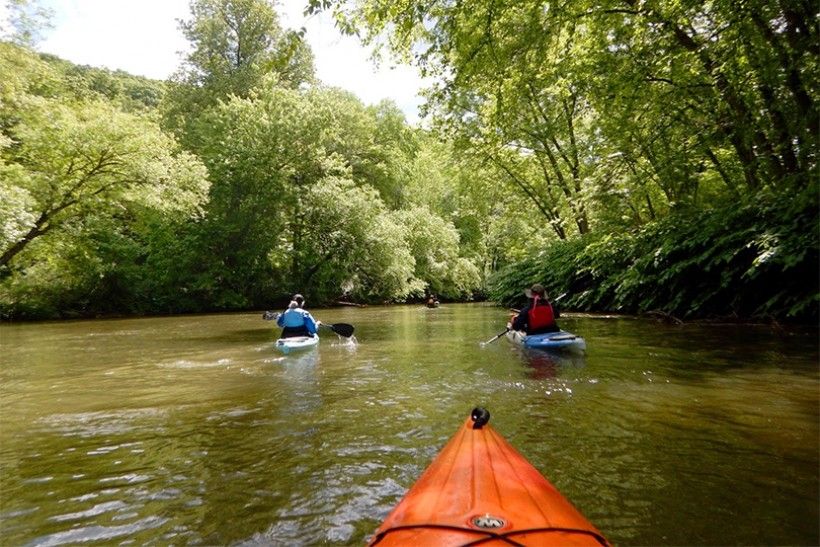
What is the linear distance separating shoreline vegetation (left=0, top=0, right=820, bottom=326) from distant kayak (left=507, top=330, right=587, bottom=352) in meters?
3.32

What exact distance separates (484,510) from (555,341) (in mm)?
7256

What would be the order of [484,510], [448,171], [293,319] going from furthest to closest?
[448,171], [293,319], [484,510]

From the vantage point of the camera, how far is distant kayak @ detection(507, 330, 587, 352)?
884 cm

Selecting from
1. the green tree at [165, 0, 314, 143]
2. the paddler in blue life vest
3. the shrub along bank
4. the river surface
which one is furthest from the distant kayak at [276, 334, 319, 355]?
the green tree at [165, 0, 314, 143]

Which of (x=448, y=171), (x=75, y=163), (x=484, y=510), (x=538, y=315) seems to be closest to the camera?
(x=484, y=510)

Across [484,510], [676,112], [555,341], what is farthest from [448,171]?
[484,510]

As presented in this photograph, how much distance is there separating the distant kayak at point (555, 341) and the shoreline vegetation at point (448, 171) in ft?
10.9

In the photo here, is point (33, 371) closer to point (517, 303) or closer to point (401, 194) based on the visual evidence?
point (517, 303)

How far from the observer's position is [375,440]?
4.43 meters

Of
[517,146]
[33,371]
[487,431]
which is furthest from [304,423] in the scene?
[517,146]

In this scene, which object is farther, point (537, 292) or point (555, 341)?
point (537, 292)

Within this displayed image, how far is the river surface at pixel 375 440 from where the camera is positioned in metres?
2.96

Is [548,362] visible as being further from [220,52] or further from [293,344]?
[220,52]

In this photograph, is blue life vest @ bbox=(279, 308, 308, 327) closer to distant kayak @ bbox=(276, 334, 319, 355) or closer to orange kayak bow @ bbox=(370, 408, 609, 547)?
distant kayak @ bbox=(276, 334, 319, 355)
